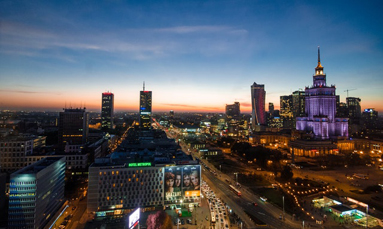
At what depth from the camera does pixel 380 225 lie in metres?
37.7

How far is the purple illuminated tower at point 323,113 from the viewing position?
363ft

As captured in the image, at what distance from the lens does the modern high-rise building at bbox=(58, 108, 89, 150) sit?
290 ft

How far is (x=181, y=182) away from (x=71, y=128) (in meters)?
64.5

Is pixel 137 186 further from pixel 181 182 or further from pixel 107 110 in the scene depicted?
pixel 107 110

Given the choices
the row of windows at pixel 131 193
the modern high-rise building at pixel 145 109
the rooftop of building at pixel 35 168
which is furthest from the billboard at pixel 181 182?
the modern high-rise building at pixel 145 109

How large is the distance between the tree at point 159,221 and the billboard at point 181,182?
14.8 ft

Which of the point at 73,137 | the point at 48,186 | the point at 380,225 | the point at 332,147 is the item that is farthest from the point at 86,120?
the point at 332,147

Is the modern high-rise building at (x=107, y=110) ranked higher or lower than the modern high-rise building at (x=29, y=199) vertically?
higher

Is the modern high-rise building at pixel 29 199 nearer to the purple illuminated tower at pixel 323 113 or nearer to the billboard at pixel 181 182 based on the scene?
the billboard at pixel 181 182

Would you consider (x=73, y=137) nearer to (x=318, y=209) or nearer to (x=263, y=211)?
(x=263, y=211)

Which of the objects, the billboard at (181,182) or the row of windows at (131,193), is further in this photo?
the billboard at (181,182)

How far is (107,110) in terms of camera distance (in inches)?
6816

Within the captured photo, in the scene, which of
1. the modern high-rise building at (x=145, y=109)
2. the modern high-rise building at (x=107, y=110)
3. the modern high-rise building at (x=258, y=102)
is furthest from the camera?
the modern high-rise building at (x=258, y=102)

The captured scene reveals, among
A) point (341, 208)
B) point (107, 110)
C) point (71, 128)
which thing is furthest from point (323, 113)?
point (107, 110)
